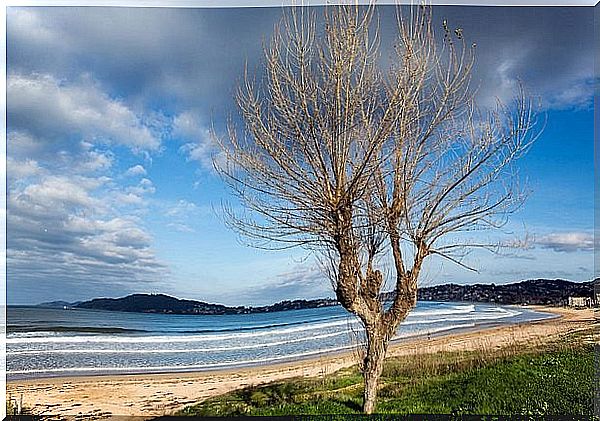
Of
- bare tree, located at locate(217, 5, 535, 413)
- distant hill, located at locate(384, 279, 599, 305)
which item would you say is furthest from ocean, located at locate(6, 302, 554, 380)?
bare tree, located at locate(217, 5, 535, 413)

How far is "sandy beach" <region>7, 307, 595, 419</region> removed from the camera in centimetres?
780

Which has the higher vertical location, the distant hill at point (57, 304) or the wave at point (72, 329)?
the distant hill at point (57, 304)

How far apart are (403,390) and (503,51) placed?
3.16 meters

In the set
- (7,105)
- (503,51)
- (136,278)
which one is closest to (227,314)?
(136,278)

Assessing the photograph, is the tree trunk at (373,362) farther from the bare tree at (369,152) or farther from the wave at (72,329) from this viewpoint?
the wave at (72,329)

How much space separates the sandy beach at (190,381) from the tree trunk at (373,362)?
597 mm

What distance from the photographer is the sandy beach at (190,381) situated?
7.80 meters

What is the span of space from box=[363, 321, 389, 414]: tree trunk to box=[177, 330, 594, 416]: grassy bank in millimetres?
200

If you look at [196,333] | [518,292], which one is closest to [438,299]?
[518,292]

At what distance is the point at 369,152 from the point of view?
6883 mm

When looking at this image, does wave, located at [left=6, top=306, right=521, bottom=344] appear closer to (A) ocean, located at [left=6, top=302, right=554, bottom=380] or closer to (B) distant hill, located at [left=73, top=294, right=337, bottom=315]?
(A) ocean, located at [left=6, top=302, right=554, bottom=380]

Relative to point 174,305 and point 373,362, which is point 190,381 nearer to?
point 174,305

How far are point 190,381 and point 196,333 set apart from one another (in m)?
0.64

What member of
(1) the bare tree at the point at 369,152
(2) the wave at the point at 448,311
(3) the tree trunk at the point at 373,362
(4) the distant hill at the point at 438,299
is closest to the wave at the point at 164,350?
(4) the distant hill at the point at 438,299
